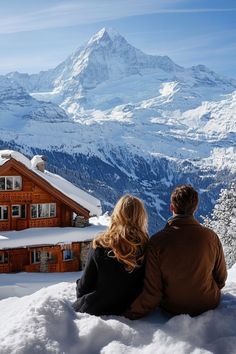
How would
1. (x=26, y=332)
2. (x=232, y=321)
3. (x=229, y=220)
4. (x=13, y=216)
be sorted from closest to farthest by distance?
(x=26, y=332) < (x=232, y=321) < (x=13, y=216) < (x=229, y=220)

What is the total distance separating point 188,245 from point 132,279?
1.00 metres

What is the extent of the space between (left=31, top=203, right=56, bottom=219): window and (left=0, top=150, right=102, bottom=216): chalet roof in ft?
4.17

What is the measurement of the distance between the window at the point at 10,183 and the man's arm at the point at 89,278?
26.9 metres

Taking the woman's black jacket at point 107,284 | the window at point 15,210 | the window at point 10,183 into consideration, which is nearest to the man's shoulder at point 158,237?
the woman's black jacket at point 107,284

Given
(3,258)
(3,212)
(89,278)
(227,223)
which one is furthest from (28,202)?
(89,278)

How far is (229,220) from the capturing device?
135 ft

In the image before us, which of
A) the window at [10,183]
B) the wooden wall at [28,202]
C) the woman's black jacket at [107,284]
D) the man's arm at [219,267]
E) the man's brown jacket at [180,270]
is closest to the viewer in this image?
the man's brown jacket at [180,270]

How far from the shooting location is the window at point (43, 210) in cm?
3658

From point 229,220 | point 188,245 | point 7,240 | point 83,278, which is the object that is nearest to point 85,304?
point 83,278

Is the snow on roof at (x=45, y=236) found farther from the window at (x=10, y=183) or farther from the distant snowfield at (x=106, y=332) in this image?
the distant snowfield at (x=106, y=332)

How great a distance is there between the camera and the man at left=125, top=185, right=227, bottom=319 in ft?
28.8

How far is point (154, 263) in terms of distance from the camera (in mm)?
8836

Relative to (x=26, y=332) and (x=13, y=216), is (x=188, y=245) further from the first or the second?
(x=13, y=216)

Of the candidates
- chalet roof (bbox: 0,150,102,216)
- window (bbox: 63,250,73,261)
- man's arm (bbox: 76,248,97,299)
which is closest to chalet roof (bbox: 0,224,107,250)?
window (bbox: 63,250,73,261)
